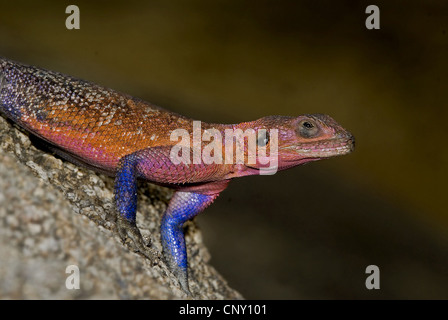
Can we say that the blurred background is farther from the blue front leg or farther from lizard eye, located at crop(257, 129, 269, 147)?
lizard eye, located at crop(257, 129, 269, 147)

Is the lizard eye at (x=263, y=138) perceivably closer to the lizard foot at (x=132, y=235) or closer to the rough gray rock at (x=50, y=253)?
the lizard foot at (x=132, y=235)

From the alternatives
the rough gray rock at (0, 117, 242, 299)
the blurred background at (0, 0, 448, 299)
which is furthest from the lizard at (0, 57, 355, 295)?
the blurred background at (0, 0, 448, 299)

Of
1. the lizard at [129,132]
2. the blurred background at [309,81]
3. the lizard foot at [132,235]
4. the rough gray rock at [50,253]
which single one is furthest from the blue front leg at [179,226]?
the blurred background at [309,81]

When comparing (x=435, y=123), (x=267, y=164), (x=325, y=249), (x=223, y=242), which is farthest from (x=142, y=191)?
(x=435, y=123)

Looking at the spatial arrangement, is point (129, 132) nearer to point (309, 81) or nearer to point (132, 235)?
point (132, 235)

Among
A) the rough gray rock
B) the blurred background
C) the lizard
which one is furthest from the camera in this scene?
the blurred background

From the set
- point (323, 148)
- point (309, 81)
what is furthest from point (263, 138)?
point (309, 81)
